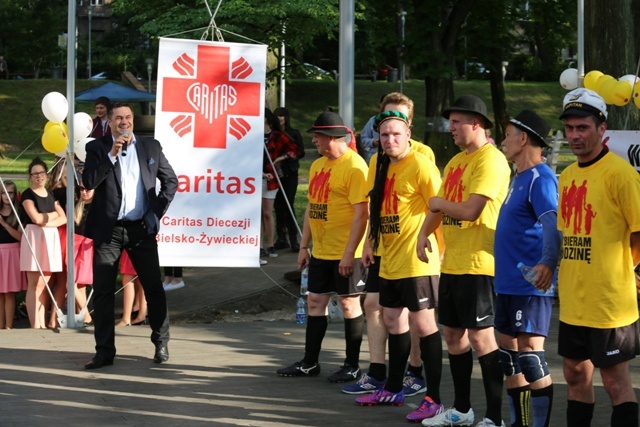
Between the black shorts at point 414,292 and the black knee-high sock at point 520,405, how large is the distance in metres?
0.94

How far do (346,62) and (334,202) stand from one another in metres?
3.25

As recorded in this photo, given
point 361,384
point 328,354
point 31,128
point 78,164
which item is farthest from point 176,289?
point 31,128

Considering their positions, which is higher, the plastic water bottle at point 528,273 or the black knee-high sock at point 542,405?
the plastic water bottle at point 528,273

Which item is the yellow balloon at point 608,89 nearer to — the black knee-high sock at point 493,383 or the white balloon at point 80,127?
the black knee-high sock at point 493,383

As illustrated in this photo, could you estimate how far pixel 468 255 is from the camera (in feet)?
22.2

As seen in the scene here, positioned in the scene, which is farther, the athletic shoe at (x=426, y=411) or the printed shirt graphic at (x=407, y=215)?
the printed shirt graphic at (x=407, y=215)

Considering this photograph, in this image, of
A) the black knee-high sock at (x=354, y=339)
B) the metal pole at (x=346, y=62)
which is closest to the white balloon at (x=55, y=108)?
the metal pole at (x=346, y=62)

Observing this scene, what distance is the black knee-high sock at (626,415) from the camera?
18.4 ft

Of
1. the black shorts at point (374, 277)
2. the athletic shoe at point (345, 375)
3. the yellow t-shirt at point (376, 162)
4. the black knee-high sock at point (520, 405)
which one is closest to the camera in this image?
the black knee-high sock at point (520, 405)

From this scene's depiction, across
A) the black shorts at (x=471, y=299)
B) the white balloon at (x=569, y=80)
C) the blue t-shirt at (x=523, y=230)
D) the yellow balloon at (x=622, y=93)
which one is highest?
the white balloon at (x=569, y=80)

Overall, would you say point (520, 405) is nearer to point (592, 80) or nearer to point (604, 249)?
point (604, 249)

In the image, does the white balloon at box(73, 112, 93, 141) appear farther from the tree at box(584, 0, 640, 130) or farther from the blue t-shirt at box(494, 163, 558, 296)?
the blue t-shirt at box(494, 163, 558, 296)

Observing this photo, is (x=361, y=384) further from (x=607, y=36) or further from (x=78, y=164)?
(x=607, y=36)

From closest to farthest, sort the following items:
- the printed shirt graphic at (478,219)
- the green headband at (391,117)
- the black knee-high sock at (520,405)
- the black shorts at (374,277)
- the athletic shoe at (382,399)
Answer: the black knee-high sock at (520,405) < the printed shirt graphic at (478,219) < the green headband at (391,117) < the athletic shoe at (382,399) < the black shorts at (374,277)
